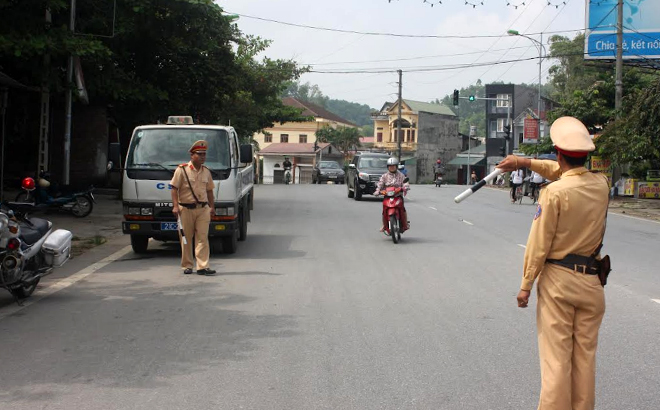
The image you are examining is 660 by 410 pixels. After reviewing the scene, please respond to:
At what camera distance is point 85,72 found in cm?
2083

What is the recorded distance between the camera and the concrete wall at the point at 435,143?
9350 cm

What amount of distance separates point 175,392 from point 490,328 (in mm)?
3366

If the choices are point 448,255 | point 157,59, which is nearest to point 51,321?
point 448,255

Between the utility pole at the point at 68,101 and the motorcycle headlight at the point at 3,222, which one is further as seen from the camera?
the utility pole at the point at 68,101

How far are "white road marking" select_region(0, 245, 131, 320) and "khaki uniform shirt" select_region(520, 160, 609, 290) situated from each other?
18.9 ft

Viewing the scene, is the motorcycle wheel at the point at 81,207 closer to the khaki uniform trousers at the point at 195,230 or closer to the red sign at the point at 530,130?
the khaki uniform trousers at the point at 195,230

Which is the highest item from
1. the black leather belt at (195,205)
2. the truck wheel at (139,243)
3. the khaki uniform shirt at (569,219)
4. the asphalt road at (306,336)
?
the khaki uniform shirt at (569,219)

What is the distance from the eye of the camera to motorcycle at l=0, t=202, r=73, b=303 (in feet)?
26.8

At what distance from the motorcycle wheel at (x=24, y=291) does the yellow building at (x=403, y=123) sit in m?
84.3

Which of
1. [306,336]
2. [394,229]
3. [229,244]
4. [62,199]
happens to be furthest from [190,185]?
[62,199]

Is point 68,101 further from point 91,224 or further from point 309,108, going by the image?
point 309,108

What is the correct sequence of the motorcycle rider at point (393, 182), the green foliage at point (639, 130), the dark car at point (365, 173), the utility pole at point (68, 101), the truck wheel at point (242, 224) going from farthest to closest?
1. the dark car at point (365, 173)
2. the green foliage at point (639, 130)
3. the utility pole at point (68, 101)
4. the motorcycle rider at point (393, 182)
5. the truck wheel at point (242, 224)

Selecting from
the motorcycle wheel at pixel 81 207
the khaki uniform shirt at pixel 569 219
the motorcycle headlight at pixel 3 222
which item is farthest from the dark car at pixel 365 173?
the khaki uniform shirt at pixel 569 219

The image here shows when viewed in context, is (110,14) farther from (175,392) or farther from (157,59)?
(175,392)
